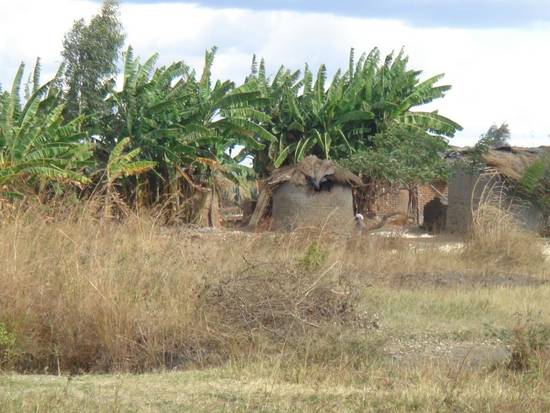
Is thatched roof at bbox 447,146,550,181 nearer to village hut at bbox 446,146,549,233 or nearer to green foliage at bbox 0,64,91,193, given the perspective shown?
village hut at bbox 446,146,549,233

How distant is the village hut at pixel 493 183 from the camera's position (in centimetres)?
2298

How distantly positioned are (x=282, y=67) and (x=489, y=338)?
21.1 m

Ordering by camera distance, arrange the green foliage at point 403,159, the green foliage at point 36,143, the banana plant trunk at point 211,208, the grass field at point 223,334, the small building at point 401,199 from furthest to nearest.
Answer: the small building at point 401,199 → the green foliage at point 403,159 → the banana plant trunk at point 211,208 → the green foliage at point 36,143 → the grass field at point 223,334

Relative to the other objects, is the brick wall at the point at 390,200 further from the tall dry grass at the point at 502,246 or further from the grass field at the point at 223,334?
the grass field at the point at 223,334

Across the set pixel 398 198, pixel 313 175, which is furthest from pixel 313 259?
pixel 398 198

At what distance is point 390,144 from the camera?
2717cm

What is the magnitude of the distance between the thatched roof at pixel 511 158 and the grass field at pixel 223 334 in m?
12.6

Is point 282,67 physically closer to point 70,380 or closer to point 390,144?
point 390,144

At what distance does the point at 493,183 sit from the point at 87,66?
1101 centimetres

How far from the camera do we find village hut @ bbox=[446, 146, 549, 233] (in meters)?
23.0

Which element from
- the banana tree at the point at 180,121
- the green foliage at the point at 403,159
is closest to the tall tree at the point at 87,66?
the banana tree at the point at 180,121

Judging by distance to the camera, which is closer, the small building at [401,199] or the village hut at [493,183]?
the village hut at [493,183]

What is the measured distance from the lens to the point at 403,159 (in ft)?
85.9

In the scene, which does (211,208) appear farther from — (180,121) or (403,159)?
(403,159)
